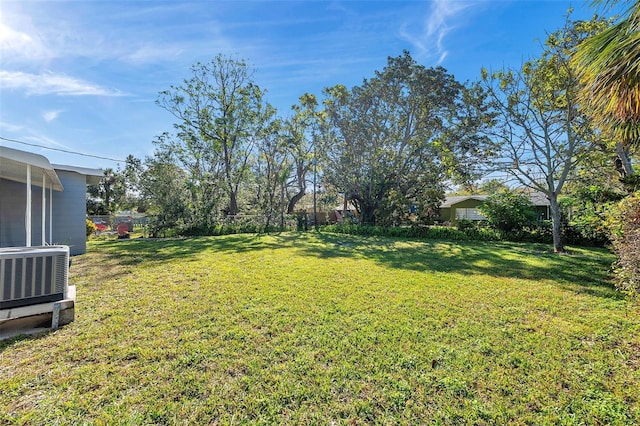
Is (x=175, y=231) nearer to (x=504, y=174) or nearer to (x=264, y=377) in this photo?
(x=264, y=377)

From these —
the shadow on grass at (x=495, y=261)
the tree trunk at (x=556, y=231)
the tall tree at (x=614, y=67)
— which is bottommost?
the shadow on grass at (x=495, y=261)

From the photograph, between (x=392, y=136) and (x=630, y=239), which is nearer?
(x=630, y=239)

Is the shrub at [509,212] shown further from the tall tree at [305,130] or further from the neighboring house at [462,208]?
the tall tree at [305,130]

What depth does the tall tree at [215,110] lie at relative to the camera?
1397cm

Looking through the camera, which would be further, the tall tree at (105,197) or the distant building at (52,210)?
the tall tree at (105,197)

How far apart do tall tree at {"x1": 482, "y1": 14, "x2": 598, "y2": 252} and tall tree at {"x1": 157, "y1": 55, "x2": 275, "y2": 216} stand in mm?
11320

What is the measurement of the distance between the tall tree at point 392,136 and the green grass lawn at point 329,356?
10.4 m

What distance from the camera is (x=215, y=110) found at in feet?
46.4

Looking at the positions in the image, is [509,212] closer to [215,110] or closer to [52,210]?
[215,110]

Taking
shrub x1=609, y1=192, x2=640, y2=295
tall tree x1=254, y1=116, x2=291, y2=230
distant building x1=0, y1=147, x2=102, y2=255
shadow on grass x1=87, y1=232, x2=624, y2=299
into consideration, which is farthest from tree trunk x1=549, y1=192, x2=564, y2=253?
distant building x1=0, y1=147, x2=102, y2=255

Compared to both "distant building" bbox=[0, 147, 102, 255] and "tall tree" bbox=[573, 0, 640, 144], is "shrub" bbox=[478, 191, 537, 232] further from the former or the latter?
"distant building" bbox=[0, 147, 102, 255]

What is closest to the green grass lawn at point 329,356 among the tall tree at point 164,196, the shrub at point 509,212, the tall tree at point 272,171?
the shrub at point 509,212

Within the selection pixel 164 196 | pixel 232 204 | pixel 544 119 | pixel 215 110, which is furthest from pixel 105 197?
pixel 544 119

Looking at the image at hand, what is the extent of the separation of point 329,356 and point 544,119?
31.9ft
